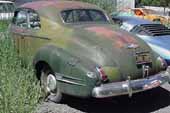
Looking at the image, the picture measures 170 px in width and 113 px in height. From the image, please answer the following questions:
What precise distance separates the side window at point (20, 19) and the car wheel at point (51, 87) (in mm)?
1303

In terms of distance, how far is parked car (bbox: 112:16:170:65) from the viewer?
8.17 meters

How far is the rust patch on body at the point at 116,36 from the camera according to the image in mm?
6387

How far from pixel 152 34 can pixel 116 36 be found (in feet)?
8.35

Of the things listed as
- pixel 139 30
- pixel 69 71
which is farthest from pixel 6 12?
pixel 69 71

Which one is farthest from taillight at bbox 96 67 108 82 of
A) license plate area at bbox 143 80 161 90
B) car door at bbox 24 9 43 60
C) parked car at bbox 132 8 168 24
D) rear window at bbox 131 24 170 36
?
parked car at bbox 132 8 168 24

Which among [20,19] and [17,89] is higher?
[20,19]

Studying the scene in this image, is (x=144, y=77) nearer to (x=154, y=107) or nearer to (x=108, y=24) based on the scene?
(x=154, y=107)

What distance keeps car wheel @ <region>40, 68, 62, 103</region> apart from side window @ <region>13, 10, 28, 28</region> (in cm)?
130

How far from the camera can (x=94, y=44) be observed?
20.5 ft

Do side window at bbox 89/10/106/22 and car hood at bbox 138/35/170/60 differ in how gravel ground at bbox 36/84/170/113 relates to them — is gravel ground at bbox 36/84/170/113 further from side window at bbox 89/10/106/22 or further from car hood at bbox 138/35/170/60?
side window at bbox 89/10/106/22

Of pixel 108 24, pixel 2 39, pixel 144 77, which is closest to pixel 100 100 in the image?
pixel 144 77

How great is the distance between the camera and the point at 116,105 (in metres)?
6.74

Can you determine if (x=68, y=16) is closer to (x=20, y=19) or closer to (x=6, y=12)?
(x=20, y=19)

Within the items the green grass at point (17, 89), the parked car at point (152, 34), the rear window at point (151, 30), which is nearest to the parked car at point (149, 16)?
the parked car at point (152, 34)
